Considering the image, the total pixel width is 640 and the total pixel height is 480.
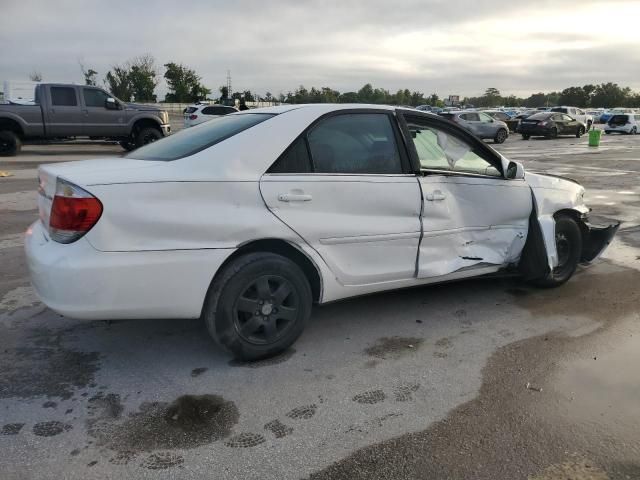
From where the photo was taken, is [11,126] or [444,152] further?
[11,126]

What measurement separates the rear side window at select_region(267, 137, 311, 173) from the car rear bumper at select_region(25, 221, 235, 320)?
24.7 inches

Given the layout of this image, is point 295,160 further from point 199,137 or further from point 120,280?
point 120,280

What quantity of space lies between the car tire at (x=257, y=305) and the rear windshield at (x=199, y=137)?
0.79 meters

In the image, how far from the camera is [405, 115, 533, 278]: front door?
159 inches

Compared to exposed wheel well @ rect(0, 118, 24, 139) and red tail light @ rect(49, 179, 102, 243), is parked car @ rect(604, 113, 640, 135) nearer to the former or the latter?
exposed wheel well @ rect(0, 118, 24, 139)

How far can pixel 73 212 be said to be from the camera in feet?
9.75

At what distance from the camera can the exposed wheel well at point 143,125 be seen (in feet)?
56.6

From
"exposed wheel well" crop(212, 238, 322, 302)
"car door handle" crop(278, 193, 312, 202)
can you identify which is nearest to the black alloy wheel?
"exposed wheel well" crop(212, 238, 322, 302)

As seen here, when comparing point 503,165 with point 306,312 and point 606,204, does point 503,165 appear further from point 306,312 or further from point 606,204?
point 606,204

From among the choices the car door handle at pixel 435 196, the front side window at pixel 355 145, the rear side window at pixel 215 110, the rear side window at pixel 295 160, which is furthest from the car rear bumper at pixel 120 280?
the rear side window at pixel 215 110

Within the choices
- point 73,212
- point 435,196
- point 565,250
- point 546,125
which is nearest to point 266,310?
point 73,212

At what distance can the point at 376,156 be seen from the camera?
387 cm

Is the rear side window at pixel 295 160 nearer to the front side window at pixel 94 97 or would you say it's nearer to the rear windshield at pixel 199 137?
the rear windshield at pixel 199 137

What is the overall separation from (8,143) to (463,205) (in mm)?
15579
